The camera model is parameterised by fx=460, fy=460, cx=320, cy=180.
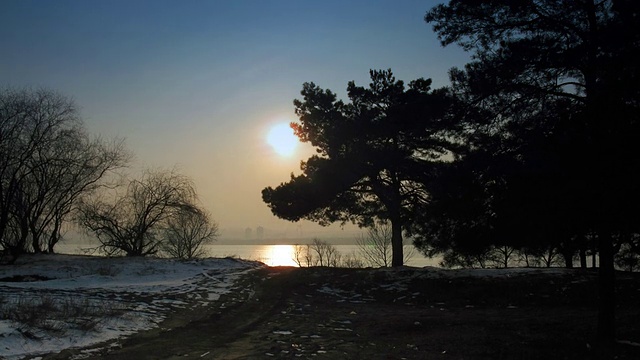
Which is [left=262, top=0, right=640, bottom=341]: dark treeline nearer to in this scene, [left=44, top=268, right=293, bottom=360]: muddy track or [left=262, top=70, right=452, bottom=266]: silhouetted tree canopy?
[left=44, top=268, right=293, bottom=360]: muddy track

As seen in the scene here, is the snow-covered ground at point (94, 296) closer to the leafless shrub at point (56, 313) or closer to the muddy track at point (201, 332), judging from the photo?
the leafless shrub at point (56, 313)

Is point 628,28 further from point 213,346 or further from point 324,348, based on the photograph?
point 213,346

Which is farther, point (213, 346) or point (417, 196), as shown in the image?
point (417, 196)

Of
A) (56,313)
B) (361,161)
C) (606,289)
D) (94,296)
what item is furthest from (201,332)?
(361,161)

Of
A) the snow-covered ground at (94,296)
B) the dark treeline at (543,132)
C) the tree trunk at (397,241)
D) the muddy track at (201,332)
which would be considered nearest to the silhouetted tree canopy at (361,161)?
the tree trunk at (397,241)

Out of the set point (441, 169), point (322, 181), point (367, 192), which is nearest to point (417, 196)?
point (367, 192)

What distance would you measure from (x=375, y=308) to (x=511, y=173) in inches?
278

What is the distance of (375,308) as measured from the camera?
14.8 meters

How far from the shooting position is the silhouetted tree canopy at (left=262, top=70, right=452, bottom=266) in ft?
80.3

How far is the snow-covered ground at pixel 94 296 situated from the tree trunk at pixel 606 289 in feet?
31.9

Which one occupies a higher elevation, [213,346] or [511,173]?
[511,173]

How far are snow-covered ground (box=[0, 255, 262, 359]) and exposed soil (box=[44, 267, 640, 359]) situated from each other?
0.68 m

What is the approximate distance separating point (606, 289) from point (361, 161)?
1629 cm

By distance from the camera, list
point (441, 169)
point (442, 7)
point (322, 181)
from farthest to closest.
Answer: point (322, 181)
point (441, 169)
point (442, 7)
